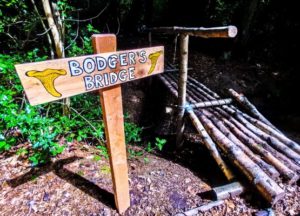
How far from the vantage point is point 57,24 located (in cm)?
258

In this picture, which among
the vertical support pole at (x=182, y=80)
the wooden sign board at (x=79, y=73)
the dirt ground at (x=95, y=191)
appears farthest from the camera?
the vertical support pole at (x=182, y=80)

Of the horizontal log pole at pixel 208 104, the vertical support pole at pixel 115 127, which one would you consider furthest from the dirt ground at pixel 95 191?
the horizontal log pole at pixel 208 104

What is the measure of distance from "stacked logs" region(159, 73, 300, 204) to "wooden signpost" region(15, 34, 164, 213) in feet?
4.76

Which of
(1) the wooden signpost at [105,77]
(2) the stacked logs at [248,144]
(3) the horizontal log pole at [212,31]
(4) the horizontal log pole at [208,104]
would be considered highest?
(3) the horizontal log pole at [212,31]

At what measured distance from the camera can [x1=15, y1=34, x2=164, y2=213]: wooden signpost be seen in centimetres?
128

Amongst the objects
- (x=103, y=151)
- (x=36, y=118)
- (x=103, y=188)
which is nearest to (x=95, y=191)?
(x=103, y=188)

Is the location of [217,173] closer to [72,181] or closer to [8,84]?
[72,181]

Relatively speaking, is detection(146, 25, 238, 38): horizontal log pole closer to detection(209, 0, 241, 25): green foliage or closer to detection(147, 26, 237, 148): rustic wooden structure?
detection(147, 26, 237, 148): rustic wooden structure

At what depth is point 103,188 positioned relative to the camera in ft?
7.56

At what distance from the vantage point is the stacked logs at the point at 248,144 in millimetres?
2395

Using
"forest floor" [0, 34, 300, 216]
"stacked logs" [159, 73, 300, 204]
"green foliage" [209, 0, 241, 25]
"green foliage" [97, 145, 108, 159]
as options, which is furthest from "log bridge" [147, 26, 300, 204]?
"green foliage" [209, 0, 241, 25]

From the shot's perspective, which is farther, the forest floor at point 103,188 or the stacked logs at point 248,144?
the stacked logs at point 248,144

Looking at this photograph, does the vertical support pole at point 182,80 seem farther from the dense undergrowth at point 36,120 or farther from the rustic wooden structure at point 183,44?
the dense undergrowth at point 36,120

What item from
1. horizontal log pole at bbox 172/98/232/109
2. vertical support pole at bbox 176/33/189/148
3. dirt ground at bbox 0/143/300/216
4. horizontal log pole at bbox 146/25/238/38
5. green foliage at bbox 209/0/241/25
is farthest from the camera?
green foliage at bbox 209/0/241/25
